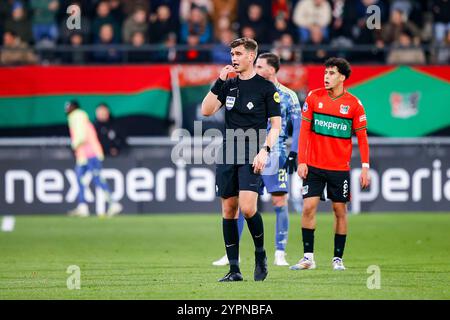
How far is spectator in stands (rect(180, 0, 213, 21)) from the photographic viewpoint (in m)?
23.2

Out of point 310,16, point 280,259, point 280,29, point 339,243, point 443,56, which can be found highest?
point 310,16

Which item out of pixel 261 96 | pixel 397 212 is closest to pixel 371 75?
pixel 397 212

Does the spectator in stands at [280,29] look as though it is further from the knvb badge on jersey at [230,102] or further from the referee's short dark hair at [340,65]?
the knvb badge on jersey at [230,102]

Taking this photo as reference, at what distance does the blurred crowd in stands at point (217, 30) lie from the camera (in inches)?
888

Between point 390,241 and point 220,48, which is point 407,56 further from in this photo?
point 390,241

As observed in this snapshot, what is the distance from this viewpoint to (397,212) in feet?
71.4

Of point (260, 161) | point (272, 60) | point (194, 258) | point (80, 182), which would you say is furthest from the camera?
point (80, 182)

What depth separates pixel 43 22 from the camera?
23422mm

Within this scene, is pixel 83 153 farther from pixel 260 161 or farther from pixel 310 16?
pixel 260 161

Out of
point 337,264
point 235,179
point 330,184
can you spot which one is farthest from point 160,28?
point 235,179

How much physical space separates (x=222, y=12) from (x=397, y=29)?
3.67 metres

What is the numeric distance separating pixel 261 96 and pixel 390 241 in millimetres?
6181

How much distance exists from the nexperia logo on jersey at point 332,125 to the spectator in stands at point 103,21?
1132 cm

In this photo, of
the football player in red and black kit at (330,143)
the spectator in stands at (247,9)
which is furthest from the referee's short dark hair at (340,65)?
the spectator in stands at (247,9)
